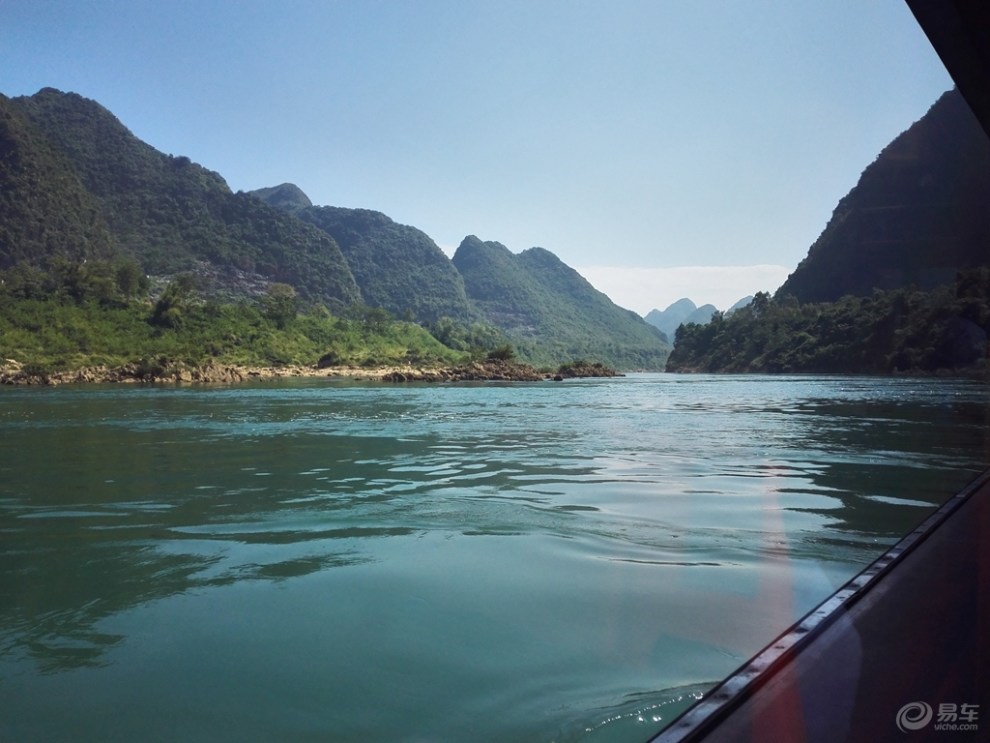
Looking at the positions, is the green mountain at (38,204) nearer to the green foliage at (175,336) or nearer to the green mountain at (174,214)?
the green mountain at (174,214)

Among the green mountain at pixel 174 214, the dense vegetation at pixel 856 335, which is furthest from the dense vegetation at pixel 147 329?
the dense vegetation at pixel 856 335

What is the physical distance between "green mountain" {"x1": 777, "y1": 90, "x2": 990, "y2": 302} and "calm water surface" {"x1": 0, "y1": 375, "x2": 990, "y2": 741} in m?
32.6

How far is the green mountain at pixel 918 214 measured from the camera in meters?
47.6

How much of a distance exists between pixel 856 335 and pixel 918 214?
64.4 feet

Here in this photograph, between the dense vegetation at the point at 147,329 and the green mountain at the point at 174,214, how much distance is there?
140 feet

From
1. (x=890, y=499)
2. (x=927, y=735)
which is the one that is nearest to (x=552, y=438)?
(x=890, y=499)

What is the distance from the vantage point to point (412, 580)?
16.4 ft

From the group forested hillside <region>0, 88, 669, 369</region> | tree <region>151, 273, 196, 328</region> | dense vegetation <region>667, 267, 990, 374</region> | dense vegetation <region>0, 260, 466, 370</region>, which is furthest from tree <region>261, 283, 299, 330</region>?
dense vegetation <region>667, 267, 990, 374</region>

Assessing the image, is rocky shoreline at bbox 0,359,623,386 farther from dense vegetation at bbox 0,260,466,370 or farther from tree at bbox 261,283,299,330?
tree at bbox 261,283,299,330

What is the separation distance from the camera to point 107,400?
2891 centimetres

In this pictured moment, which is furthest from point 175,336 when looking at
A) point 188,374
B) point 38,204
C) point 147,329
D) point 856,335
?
point 856,335

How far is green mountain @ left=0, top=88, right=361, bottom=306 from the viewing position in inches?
5305

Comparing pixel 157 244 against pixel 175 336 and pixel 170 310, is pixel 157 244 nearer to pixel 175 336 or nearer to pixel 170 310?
pixel 170 310

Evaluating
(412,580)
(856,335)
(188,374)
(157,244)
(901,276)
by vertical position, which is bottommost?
(412,580)
